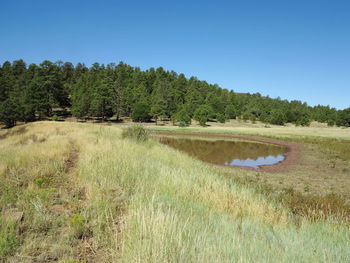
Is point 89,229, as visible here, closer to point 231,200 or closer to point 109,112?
point 231,200

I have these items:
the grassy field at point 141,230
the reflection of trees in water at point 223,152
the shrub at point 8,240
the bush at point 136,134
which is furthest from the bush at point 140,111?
the shrub at point 8,240

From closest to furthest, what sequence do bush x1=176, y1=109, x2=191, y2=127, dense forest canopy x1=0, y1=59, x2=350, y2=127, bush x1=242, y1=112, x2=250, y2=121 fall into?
1. dense forest canopy x1=0, y1=59, x2=350, y2=127
2. bush x1=176, y1=109, x2=191, y2=127
3. bush x1=242, y1=112, x2=250, y2=121

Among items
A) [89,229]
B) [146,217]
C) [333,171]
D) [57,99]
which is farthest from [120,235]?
[57,99]

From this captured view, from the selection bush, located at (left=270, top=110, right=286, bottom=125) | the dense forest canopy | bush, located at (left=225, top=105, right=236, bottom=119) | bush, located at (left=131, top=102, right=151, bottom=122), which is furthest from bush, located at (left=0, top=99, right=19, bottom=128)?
bush, located at (left=270, top=110, right=286, bottom=125)

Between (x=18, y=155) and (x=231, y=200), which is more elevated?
(x=18, y=155)

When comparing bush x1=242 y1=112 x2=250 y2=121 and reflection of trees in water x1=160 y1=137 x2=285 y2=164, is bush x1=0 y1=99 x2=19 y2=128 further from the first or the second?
bush x1=242 y1=112 x2=250 y2=121

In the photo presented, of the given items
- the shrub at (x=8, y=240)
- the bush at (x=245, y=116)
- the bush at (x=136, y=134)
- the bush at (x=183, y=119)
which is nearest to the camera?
the shrub at (x=8, y=240)

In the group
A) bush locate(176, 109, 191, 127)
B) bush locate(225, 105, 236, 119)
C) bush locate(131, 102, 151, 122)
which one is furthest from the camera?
bush locate(225, 105, 236, 119)

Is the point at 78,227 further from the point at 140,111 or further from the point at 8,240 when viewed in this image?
the point at 140,111

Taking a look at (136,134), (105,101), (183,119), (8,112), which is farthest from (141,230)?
(105,101)

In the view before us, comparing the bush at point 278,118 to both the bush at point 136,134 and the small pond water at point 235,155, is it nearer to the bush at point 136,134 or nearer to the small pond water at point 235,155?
the small pond water at point 235,155

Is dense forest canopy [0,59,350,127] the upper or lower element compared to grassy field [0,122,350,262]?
upper

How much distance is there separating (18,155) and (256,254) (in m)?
8.65

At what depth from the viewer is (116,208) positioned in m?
3.87
